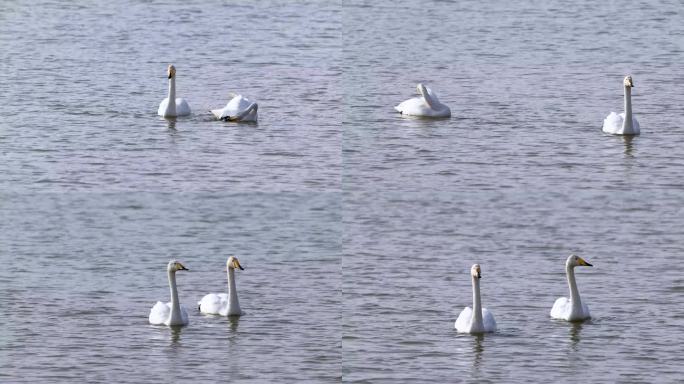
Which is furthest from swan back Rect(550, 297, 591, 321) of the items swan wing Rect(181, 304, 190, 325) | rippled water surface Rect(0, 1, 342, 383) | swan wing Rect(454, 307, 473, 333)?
swan wing Rect(181, 304, 190, 325)

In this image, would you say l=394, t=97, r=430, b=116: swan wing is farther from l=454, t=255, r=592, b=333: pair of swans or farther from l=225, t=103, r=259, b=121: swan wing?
l=454, t=255, r=592, b=333: pair of swans

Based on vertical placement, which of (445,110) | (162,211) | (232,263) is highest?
A: (445,110)

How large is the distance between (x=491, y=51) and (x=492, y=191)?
379 inches

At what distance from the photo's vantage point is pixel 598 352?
20.1 metres

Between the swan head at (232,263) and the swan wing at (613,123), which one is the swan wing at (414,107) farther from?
the swan head at (232,263)

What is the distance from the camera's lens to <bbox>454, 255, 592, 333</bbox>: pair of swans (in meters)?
Result: 20.7

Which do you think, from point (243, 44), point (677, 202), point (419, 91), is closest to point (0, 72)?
point (243, 44)

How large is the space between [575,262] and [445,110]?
6.82 metres

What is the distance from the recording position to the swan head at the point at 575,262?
2202cm

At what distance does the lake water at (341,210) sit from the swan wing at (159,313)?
0.45 ft

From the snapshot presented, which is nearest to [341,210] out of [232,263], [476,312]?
[232,263]

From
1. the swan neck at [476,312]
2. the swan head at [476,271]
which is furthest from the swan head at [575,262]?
the swan neck at [476,312]

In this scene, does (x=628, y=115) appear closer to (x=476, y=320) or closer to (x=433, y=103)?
(x=433, y=103)

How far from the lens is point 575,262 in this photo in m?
22.1
